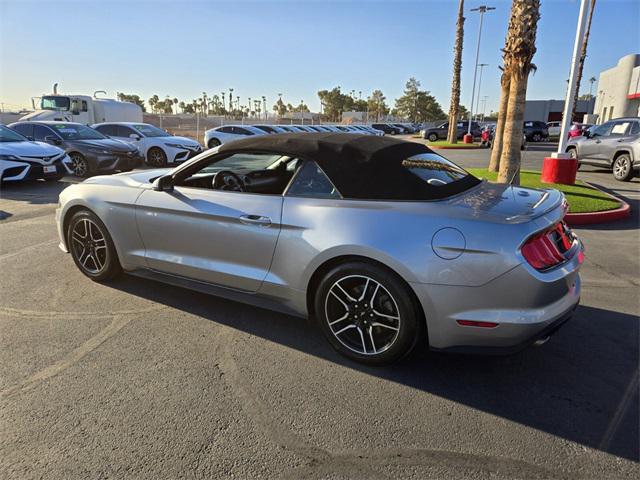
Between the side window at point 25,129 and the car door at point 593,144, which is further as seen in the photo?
the car door at point 593,144

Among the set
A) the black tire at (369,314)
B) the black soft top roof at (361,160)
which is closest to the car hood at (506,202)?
the black soft top roof at (361,160)

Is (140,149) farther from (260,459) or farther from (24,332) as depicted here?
(260,459)

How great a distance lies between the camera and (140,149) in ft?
48.9

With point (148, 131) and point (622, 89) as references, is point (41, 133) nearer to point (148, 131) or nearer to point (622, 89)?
point (148, 131)

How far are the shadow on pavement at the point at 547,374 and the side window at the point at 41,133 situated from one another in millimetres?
11325

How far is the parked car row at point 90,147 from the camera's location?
33.6ft

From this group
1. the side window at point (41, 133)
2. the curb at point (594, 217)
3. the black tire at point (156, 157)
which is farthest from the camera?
the black tire at point (156, 157)

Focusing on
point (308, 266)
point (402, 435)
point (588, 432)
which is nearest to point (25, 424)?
point (308, 266)

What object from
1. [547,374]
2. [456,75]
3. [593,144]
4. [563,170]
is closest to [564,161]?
[563,170]

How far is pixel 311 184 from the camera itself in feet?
10.9

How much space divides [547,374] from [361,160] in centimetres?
196

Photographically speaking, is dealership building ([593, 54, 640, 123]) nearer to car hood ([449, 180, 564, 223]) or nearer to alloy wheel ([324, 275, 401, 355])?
car hood ([449, 180, 564, 223])

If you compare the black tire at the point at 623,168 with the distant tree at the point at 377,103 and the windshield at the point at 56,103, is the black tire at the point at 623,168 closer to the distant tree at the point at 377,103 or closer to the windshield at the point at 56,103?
the windshield at the point at 56,103

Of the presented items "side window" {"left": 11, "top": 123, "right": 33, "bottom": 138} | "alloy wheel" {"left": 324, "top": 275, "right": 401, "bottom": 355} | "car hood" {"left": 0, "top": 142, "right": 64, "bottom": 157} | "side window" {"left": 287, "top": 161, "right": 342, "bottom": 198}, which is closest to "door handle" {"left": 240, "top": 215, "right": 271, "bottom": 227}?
"side window" {"left": 287, "top": 161, "right": 342, "bottom": 198}
